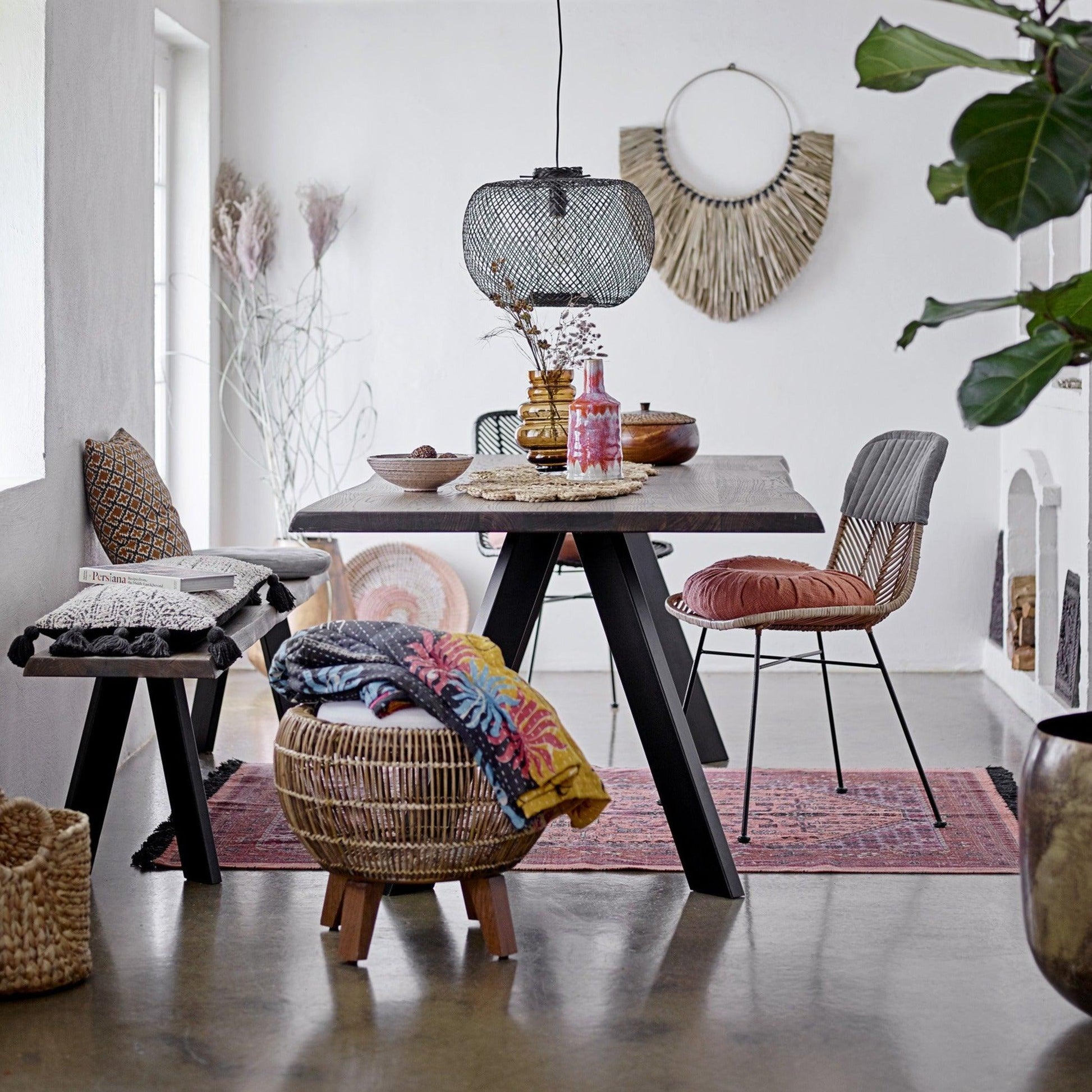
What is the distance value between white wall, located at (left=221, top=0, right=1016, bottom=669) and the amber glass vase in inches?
70.1

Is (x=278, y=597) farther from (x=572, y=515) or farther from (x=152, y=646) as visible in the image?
(x=572, y=515)

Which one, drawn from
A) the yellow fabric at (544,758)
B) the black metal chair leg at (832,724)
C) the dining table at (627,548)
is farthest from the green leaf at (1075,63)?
the black metal chair leg at (832,724)

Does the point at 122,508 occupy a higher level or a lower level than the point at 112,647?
higher

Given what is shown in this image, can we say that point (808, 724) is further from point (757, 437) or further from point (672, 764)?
point (672, 764)

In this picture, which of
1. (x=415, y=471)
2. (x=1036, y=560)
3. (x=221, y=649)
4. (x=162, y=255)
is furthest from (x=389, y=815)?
(x=162, y=255)

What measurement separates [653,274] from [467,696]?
10.7 feet

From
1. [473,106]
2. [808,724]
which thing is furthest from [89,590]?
[473,106]

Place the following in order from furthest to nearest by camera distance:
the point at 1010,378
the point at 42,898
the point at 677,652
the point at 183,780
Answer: the point at 677,652
the point at 183,780
the point at 42,898
the point at 1010,378

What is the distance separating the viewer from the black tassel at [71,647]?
3.01 m

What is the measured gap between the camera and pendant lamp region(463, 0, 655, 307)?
3859 millimetres

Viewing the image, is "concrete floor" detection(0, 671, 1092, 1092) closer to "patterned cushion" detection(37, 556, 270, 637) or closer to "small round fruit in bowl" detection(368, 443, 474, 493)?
"patterned cushion" detection(37, 556, 270, 637)

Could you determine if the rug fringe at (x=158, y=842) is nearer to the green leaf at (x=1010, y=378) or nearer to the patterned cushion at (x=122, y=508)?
the patterned cushion at (x=122, y=508)

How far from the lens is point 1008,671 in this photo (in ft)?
17.2

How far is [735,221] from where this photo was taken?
5.50m
